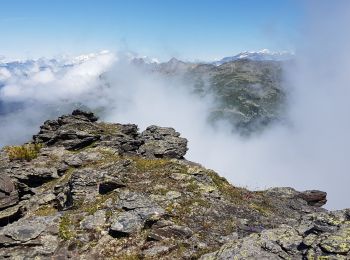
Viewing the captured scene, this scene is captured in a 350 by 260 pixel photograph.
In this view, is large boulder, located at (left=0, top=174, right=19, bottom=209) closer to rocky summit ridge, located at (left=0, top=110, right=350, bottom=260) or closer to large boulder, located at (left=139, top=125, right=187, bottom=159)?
rocky summit ridge, located at (left=0, top=110, right=350, bottom=260)

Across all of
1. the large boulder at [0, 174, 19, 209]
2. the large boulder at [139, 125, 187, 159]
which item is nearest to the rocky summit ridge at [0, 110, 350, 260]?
the large boulder at [0, 174, 19, 209]

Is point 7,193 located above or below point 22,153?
below

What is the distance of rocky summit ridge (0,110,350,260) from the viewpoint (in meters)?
22.7

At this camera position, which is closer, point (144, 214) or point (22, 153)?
point (144, 214)

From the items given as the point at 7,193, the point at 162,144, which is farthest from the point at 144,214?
the point at 162,144

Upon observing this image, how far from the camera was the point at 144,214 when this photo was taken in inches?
1156

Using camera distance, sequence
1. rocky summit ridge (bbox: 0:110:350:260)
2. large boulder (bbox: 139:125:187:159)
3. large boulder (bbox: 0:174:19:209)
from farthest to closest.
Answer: large boulder (bbox: 139:125:187:159) < large boulder (bbox: 0:174:19:209) < rocky summit ridge (bbox: 0:110:350:260)

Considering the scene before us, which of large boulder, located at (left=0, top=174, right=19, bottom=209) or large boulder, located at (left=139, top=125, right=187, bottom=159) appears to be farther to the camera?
large boulder, located at (left=139, top=125, right=187, bottom=159)

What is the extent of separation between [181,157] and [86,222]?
28889 millimetres

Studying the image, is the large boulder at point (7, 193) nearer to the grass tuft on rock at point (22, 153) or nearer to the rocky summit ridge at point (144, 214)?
the rocky summit ridge at point (144, 214)

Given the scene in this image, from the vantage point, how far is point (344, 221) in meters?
23.0

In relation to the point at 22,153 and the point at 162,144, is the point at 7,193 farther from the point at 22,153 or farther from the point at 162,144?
the point at 162,144

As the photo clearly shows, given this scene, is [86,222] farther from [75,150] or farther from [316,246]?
[75,150]

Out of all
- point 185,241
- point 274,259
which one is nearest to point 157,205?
point 185,241
